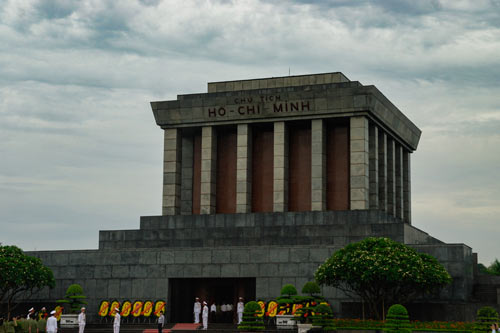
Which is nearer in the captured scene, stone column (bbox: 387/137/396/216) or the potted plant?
the potted plant

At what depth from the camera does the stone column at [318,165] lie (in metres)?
49.8

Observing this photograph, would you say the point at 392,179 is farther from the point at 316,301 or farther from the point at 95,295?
the point at 95,295

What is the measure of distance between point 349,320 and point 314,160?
13537 millimetres

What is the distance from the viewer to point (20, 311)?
49562mm

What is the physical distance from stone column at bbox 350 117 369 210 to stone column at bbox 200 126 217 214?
9833 mm

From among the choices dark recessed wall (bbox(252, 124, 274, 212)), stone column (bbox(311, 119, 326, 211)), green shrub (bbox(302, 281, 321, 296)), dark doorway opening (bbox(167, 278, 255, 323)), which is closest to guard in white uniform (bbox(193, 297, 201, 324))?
dark doorway opening (bbox(167, 278, 255, 323))

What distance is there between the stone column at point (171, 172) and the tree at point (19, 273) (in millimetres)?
10435

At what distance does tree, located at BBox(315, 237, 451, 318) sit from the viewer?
39.0 meters

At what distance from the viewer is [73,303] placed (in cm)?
4547

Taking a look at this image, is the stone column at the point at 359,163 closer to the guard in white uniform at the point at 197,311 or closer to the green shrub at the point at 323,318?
the guard in white uniform at the point at 197,311

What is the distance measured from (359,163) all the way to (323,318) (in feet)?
47.5

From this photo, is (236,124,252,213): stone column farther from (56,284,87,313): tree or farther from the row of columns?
(56,284,87,313): tree

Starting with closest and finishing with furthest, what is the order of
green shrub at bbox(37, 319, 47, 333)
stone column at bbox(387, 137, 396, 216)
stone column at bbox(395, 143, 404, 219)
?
green shrub at bbox(37, 319, 47, 333), stone column at bbox(387, 137, 396, 216), stone column at bbox(395, 143, 404, 219)

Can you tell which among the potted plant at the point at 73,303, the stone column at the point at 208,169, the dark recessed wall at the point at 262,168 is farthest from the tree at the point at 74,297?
the dark recessed wall at the point at 262,168
